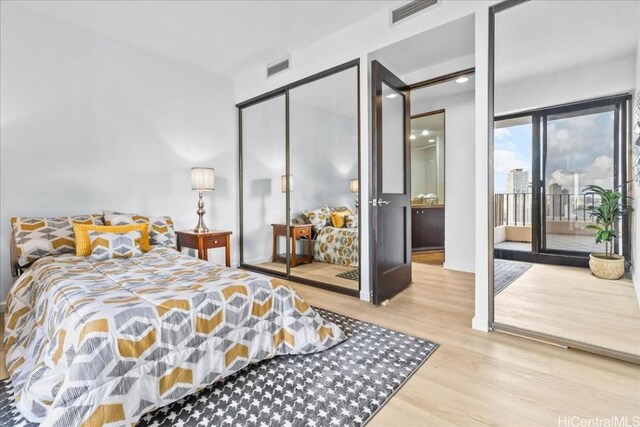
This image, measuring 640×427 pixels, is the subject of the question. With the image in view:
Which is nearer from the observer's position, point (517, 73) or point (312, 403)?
point (312, 403)

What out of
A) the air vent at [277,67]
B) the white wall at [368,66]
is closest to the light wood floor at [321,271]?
the white wall at [368,66]

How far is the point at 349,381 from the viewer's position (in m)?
1.70

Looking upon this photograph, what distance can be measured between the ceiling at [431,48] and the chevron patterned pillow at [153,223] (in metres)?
2.69

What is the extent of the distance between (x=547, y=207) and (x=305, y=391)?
2000 mm

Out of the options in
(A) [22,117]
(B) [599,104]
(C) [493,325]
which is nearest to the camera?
(B) [599,104]

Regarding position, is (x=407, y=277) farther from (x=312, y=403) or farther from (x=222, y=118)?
(x=222, y=118)

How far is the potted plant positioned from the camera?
1.92 metres

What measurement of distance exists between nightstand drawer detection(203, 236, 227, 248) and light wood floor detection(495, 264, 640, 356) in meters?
2.84

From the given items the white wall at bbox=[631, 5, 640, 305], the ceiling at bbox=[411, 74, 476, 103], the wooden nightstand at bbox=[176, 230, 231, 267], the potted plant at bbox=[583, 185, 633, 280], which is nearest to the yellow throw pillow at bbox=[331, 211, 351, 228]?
the wooden nightstand at bbox=[176, 230, 231, 267]

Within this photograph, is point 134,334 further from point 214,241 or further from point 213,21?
point 213,21

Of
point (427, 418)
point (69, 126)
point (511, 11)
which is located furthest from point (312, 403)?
point (69, 126)

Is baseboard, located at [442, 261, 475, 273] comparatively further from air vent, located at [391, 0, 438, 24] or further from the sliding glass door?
air vent, located at [391, 0, 438, 24]

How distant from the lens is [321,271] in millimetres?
3893

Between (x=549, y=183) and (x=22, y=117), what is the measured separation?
4378mm
